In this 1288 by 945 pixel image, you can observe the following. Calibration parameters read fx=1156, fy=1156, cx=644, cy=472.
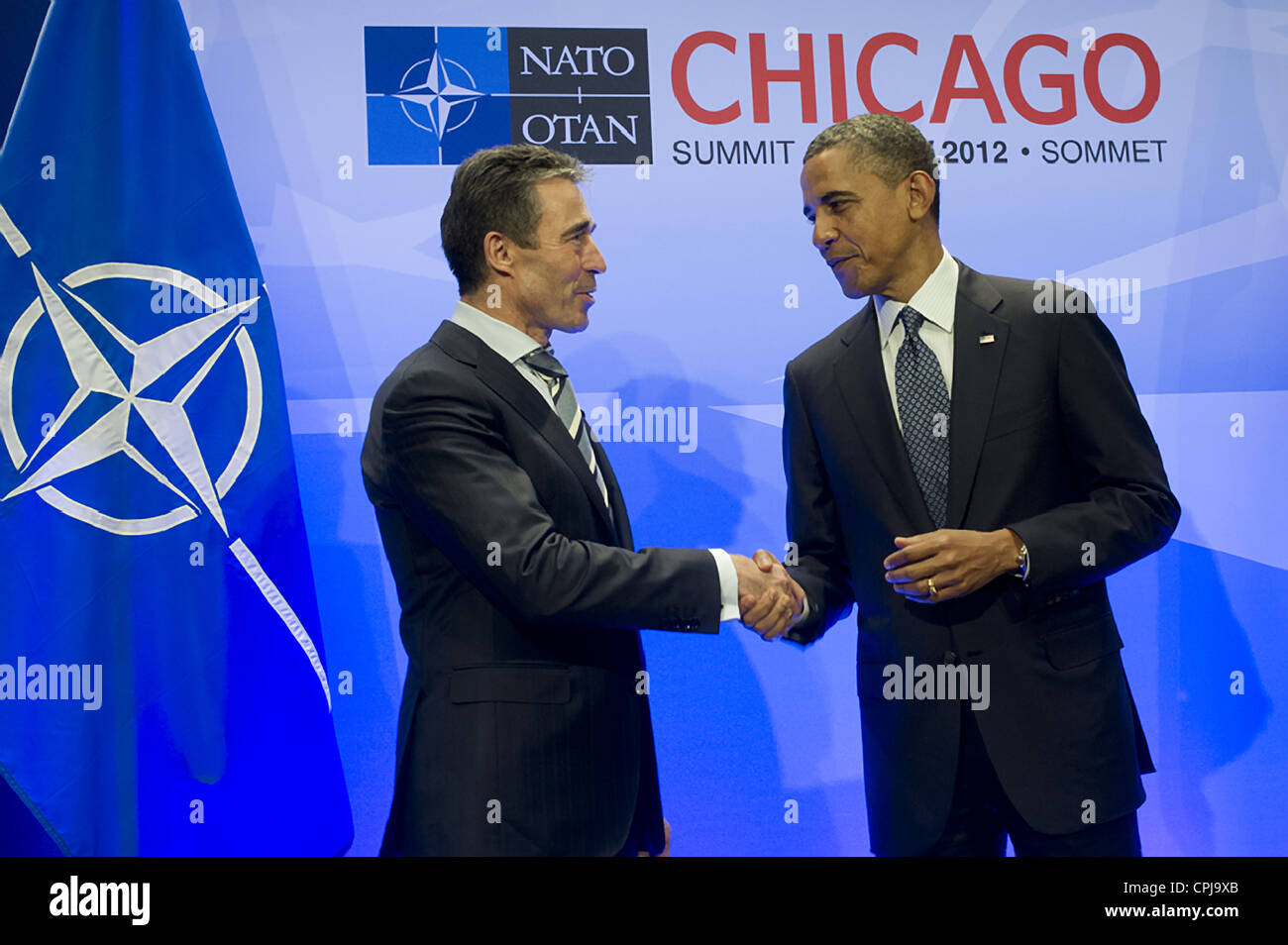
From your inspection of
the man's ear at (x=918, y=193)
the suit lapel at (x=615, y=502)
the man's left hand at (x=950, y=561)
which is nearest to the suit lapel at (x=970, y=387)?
the man's left hand at (x=950, y=561)

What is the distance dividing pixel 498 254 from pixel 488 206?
0.41 ft

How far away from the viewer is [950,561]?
2.53 m

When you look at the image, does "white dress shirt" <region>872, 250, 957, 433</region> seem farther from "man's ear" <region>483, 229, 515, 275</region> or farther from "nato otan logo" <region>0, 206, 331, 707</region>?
"nato otan logo" <region>0, 206, 331, 707</region>

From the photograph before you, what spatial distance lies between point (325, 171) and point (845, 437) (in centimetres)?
Result: 224

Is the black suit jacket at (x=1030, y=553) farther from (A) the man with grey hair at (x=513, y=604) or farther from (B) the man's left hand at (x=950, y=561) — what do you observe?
(A) the man with grey hair at (x=513, y=604)

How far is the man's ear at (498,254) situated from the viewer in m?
2.73

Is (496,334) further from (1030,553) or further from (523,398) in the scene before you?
(1030,553)

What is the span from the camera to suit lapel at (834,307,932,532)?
8.88 feet

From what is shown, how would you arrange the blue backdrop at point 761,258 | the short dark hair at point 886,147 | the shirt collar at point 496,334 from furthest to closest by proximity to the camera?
1. the blue backdrop at point 761,258
2. the short dark hair at point 886,147
3. the shirt collar at point 496,334

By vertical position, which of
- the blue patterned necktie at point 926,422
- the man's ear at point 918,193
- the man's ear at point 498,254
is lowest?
the blue patterned necktie at point 926,422

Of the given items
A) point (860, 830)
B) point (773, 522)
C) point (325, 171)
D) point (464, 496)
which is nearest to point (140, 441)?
A: point (325, 171)

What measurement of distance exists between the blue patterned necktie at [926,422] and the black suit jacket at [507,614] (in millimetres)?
585

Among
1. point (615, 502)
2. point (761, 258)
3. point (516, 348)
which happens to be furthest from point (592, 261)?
point (761, 258)
